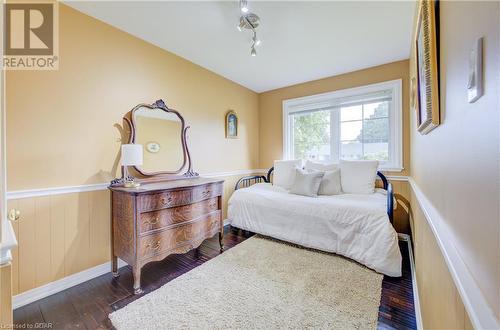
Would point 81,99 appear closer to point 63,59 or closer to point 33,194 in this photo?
point 63,59

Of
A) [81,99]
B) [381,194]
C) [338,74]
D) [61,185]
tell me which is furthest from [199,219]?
[338,74]

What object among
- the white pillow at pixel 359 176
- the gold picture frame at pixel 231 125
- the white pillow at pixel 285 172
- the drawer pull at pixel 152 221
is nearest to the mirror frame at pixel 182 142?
the drawer pull at pixel 152 221

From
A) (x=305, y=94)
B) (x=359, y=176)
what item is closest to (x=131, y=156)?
(x=359, y=176)

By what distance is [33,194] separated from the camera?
5.80 feet

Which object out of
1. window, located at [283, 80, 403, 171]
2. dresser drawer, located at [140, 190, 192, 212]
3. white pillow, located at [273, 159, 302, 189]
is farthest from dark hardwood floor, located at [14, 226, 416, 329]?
white pillow, located at [273, 159, 302, 189]

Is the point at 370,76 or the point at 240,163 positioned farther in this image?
the point at 240,163

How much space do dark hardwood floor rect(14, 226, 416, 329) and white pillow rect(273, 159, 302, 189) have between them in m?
1.77

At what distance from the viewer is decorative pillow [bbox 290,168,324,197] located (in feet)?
9.45

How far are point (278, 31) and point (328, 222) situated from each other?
215 centimetres

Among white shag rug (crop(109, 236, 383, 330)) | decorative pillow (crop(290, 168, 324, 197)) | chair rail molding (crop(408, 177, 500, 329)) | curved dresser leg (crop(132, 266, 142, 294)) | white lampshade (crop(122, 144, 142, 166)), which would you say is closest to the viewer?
chair rail molding (crop(408, 177, 500, 329))

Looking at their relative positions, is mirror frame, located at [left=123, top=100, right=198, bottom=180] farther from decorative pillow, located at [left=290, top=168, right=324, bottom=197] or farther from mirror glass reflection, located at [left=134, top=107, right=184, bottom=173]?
decorative pillow, located at [left=290, top=168, right=324, bottom=197]

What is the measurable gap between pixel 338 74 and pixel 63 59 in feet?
11.5

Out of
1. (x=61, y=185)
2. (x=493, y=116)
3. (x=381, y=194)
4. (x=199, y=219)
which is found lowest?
(x=199, y=219)

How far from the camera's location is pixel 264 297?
5.75 feet
